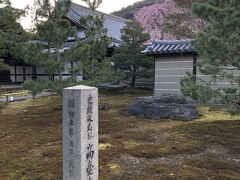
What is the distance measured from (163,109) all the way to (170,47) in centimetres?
500

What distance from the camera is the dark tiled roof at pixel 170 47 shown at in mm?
16105

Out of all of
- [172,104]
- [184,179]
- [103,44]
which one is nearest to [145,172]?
[184,179]

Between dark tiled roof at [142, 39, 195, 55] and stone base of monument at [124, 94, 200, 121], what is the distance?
3528mm

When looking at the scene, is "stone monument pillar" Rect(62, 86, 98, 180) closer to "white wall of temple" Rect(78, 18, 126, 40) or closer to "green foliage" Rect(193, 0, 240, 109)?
"green foliage" Rect(193, 0, 240, 109)

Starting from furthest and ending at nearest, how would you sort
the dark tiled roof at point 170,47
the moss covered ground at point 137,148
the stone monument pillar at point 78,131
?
the dark tiled roof at point 170,47 < the moss covered ground at point 137,148 < the stone monument pillar at point 78,131

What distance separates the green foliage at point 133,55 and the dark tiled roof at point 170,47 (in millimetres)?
2585

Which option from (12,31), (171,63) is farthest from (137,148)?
(12,31)

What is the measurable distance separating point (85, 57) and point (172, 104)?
12.7 ft

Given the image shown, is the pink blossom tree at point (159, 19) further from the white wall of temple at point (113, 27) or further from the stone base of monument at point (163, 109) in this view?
the stone base of monument at point (163, 109)

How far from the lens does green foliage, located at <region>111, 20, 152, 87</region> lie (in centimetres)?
2041

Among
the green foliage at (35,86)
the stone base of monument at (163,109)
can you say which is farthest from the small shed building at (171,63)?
the green foliage at (35,86)

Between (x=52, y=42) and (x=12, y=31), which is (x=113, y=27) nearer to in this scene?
(x=12, y=31)

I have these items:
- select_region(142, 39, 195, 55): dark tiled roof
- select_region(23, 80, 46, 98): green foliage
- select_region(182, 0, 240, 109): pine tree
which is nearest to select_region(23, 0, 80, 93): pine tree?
select_region(23, 80, 46, 98): green foliage

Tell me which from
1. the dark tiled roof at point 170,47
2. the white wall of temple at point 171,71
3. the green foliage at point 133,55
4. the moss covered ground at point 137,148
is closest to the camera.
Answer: the moss covered ground at point 137,148
